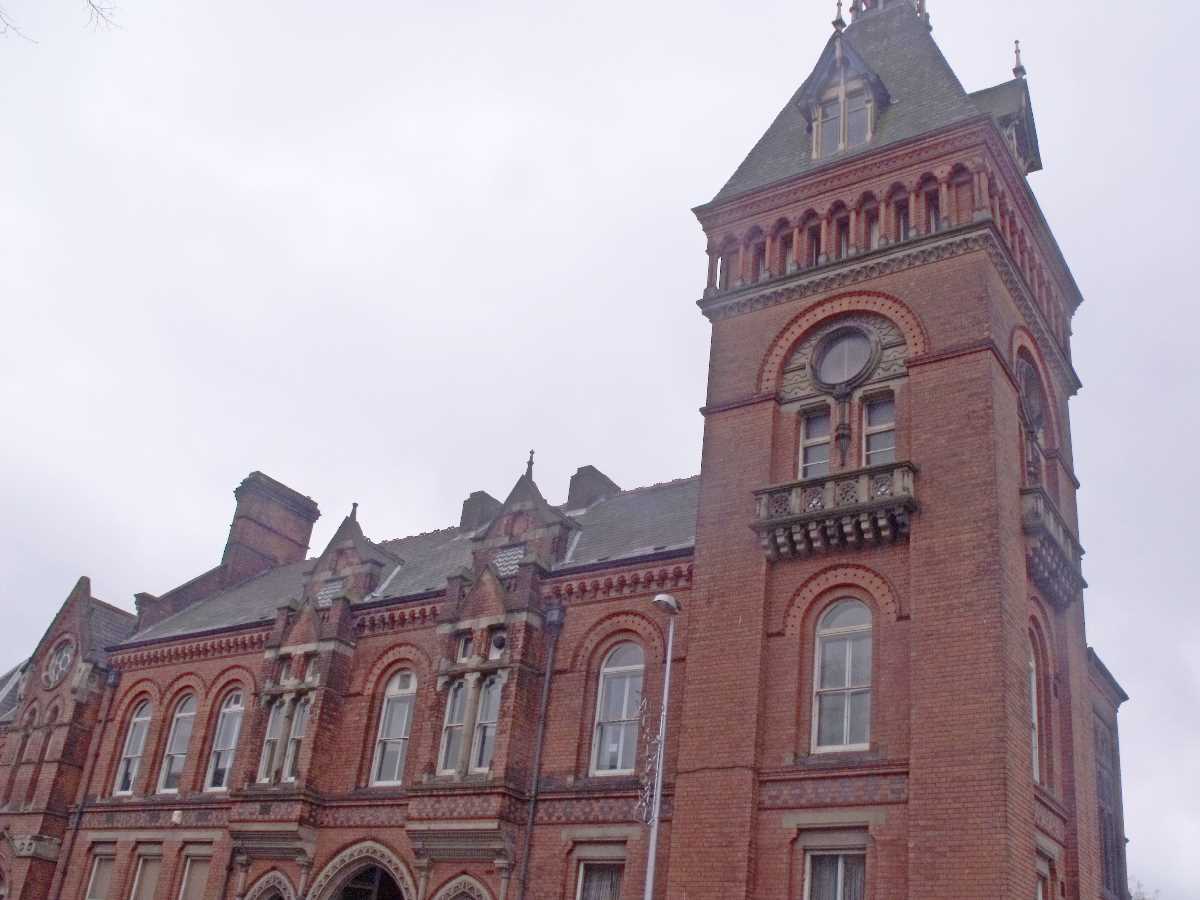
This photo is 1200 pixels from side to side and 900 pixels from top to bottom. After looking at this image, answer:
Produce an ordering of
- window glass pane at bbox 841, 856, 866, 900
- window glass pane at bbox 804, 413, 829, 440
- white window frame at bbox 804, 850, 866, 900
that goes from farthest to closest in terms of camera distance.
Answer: window glass pane at bbox 804, 413, 829, 440 → white window frame at bbox 804, 850, 866, 900 → window glass pane at bbox 841, 856, 866, 900

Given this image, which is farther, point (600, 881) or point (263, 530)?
point (263, 530)

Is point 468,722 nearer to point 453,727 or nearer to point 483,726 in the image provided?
point 483,726

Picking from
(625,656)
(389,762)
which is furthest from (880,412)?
(389,762)

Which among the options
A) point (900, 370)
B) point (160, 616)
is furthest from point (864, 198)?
point (160, 616)

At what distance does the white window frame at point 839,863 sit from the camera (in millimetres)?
20938

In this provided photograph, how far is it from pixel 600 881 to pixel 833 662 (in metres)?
6.94

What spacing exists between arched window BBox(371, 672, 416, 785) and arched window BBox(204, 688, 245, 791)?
225 inches

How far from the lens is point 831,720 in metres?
22.6

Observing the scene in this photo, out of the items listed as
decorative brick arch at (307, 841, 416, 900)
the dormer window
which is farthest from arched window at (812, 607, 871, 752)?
decorative brick arch at (307, 841, 416, 900)

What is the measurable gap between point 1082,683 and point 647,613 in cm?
950

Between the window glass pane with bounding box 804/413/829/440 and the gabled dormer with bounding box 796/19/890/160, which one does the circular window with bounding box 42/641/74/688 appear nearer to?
the window glass pane with bounding box 804/413/829/440

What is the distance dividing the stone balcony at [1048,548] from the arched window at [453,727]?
43.3 ft

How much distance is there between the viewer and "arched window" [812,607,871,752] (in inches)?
875

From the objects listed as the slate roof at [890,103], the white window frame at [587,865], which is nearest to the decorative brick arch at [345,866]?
the white window frame at [587,865]
